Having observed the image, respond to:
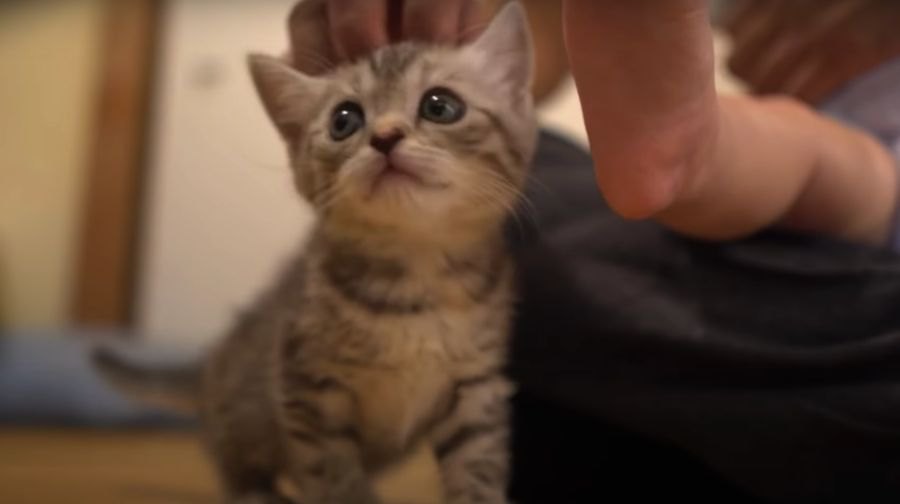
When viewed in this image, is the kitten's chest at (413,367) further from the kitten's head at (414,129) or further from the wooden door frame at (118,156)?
the wooden door frame at (118,156)

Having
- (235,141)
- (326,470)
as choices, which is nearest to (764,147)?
(326,470)

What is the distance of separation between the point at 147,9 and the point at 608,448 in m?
Result: 1.73

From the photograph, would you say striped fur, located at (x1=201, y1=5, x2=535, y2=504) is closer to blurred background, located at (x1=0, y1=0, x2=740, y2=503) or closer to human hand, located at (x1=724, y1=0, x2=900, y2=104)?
human hand, located at (x1=724, y1=0, x2=900, y2=104)

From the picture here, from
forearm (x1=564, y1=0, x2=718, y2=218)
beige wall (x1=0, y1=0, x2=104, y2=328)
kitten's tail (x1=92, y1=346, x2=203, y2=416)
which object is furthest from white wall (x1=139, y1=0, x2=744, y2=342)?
forearm (x1=564, y1=0, x2=718, y2=218)

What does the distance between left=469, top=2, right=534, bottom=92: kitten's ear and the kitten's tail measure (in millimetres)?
502

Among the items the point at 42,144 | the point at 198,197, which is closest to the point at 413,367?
the point at 198,197

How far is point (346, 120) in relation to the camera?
2.18 feet

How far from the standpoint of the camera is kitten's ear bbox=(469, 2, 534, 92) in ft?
2.26

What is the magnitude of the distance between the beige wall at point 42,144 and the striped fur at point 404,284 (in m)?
1.71

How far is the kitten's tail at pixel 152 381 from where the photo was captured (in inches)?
40.0

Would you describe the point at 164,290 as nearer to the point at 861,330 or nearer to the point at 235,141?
the point at 235,141

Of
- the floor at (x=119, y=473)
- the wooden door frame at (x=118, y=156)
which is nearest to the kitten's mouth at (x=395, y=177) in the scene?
the floor at (x=119, y=473)

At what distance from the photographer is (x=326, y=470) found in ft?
2.25

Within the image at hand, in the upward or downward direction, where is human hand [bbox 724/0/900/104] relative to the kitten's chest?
upward
